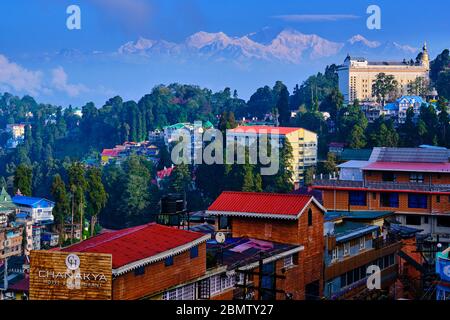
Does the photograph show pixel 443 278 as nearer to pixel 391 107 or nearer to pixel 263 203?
pixel 263 203

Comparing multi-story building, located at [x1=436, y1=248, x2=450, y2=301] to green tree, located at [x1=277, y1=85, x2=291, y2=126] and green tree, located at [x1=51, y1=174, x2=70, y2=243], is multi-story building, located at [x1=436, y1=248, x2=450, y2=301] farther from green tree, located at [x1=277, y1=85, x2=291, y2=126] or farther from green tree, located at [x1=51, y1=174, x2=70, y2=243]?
green tree, located at [x1=277, y1=85, x2=291, y2=126]

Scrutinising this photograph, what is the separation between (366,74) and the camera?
68.7m

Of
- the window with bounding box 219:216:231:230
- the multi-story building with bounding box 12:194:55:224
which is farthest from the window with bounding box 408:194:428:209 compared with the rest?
the multi-story building with bounding box 12:194:55:224

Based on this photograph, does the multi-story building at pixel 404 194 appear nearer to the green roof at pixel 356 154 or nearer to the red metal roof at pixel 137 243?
the red metal roof at pixel 137 243

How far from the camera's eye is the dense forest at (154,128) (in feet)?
137

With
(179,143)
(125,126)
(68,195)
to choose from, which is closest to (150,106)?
(125,126)

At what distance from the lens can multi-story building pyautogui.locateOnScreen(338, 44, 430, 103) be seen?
6775 cm

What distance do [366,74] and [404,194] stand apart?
4761 cm

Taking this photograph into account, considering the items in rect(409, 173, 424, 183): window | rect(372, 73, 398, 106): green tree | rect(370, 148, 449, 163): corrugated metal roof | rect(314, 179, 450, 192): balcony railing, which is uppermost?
rect(372, 73, 398, 106): green tree

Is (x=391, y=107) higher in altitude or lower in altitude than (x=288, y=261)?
higher

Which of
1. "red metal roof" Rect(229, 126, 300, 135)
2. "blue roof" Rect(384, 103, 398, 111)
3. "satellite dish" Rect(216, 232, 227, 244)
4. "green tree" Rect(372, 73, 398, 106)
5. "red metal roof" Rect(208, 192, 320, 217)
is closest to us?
"satellite dish" Rect(216, 232, 227, 244)

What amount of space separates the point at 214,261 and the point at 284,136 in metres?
38.2

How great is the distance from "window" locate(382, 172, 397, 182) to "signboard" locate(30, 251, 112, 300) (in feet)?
52.0

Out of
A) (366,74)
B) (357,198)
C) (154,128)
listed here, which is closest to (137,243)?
(357,198)
